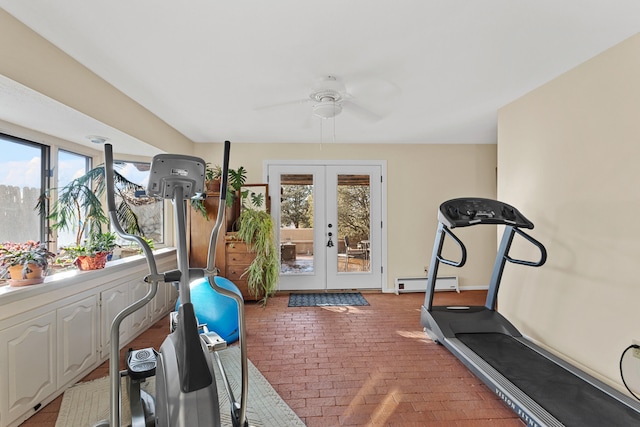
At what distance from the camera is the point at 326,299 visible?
14.7 ft

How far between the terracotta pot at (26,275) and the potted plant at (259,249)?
2234mm

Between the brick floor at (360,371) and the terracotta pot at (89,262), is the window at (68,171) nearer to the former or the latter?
the terracotta pot at (89,262)

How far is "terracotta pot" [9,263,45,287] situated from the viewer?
1969mm

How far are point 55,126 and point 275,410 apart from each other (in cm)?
294

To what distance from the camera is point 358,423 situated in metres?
1.87

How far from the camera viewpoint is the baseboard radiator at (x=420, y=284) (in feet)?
15.6

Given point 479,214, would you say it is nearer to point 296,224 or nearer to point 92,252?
point 296,224

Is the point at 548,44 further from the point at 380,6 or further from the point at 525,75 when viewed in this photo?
the point at 380,6

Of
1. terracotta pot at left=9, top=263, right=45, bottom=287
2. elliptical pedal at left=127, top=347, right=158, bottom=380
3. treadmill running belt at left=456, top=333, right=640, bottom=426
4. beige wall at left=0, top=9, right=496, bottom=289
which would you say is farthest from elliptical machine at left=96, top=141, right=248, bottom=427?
beige wall at left=0, top=9, right=496, bottom=289

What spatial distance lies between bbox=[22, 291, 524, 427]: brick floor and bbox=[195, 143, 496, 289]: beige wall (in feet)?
4.10

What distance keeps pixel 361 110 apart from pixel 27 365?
135 inches

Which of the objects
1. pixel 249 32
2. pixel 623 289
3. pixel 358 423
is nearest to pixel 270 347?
pixel 358 423

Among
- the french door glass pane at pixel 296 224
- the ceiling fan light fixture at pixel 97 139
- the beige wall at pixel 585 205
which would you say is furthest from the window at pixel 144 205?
the beige wall at pixel 585 205

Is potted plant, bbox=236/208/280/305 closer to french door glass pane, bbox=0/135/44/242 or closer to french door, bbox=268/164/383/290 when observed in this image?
A: french door, bbox=268/164/383/290
